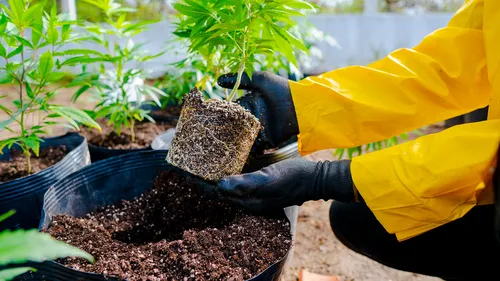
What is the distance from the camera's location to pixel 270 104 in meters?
1.60

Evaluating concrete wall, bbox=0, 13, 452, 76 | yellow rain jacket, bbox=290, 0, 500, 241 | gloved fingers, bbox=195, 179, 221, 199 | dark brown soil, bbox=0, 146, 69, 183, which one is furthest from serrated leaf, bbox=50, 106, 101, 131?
concrete wall, bbox=0, 13, 452, 76

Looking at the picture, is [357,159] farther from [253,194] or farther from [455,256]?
[455,256]

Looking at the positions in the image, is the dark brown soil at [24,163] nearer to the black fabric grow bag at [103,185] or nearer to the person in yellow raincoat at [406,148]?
the black fabric grow bag at [103,185]

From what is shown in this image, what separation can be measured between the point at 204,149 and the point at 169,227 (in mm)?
300

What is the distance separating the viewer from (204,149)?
1324 millimetres

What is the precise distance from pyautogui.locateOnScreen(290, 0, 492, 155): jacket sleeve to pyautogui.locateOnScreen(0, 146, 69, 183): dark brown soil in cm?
105

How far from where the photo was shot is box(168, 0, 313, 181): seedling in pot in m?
1.27

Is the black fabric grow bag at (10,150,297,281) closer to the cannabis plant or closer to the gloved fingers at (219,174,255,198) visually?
the gloved fingers at (219,174,255,198)

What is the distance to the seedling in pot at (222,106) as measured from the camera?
127 cm

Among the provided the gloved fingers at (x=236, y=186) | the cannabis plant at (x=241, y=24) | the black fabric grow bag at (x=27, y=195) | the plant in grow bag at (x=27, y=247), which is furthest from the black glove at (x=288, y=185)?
the plant in grow bag at (x=27, y=247)

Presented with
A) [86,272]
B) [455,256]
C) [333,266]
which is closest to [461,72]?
[455,256]

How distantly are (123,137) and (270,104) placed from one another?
1.11 metres

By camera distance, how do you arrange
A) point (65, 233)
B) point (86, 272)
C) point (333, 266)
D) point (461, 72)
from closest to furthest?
1. point (86, 272)
2. point (65, 233)
3. point (461, 72)
4. point (333, 266)

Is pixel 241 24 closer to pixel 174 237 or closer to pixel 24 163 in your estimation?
pixel 174 237
